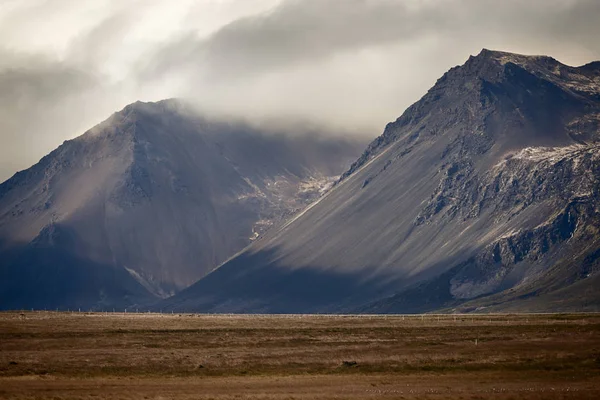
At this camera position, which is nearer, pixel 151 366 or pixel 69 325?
pixel 151 366

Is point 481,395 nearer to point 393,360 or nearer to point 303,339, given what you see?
point 393,360

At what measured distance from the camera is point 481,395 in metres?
106

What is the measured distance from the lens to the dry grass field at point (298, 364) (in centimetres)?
10731

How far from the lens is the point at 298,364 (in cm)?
12975

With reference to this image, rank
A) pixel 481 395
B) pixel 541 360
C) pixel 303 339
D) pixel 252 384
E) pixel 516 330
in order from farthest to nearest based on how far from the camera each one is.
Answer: pixel 516 330 → pixel 303 339 → pixel 541 360 → pixel 252 384 → pixel 481 395

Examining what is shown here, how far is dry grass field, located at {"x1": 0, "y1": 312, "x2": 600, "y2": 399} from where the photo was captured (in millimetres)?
107312

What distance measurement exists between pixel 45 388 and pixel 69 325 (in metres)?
83.0

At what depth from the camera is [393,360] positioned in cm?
13238

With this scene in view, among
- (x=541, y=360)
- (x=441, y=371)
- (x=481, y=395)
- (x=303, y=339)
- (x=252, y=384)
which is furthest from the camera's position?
(x=303, y=339)

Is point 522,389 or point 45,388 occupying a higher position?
point 45,388

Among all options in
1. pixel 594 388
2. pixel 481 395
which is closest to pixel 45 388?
pixel 481 395

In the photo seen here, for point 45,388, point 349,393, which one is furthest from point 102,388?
point 349,393

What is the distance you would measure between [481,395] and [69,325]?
102 m

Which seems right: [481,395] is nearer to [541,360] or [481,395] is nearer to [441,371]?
[441,371]
